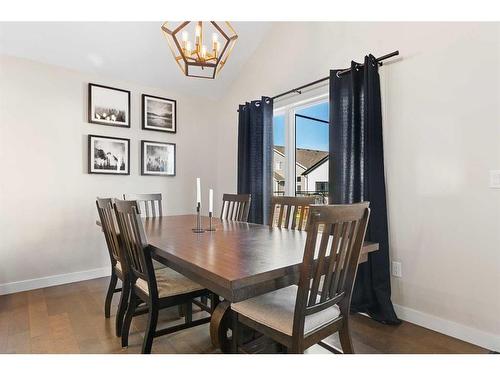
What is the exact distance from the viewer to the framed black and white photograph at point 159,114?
3732 millimetres

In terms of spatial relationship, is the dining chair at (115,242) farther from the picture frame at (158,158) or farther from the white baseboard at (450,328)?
the white baseboard at (450,328)

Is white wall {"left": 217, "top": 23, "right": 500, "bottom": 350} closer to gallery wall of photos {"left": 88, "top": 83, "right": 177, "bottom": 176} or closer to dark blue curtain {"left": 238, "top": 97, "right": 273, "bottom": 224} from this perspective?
dark blue curtain {"left": 238, "top": 97, "right": 273, "bottom": 224}

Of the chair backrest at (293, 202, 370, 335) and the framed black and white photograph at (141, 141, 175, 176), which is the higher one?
the framed black and white photograph at (141, 141, 175, 176)

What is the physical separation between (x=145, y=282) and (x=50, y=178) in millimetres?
2077

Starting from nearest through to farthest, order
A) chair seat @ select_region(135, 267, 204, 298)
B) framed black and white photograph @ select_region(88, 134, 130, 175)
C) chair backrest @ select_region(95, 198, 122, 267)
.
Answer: chair seat @ select_region(135, 267, 204, 298) < chair backrest @ select_region(95, 198, 122, 267) < framed black and white photograph @ select_region(88, 134, 130, 175)

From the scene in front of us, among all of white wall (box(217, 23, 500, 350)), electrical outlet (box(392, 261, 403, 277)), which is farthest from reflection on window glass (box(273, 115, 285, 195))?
electrical outlet (box(392, 261, 403, 277))

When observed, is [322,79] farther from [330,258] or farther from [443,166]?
[330,258]

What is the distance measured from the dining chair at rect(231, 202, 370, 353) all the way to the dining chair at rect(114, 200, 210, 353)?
0.43m

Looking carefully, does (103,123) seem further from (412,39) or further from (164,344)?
(412,39)

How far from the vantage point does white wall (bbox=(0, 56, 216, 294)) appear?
2.93 meters

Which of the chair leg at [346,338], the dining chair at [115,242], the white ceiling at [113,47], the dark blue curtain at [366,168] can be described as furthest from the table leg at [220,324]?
the white ceiling at [113,47]
